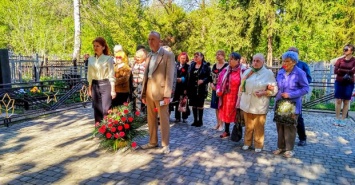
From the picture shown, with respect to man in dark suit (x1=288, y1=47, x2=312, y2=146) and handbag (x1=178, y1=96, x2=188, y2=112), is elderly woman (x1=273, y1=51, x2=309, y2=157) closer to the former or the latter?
man in dark suit (x1=288, y1=47, x2=312, y2=146)

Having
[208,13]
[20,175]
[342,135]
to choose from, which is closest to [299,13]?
[208,13]

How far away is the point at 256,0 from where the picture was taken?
18859 mm

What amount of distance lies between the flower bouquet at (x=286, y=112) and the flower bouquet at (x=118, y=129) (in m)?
2.38

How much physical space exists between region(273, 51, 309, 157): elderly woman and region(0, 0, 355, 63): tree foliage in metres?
13.4

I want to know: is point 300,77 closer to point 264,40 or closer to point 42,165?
point 42,165

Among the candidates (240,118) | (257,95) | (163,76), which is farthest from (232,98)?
(163,76)

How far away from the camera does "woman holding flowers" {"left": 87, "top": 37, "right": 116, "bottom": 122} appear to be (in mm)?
4988

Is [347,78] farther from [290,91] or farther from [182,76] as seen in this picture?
[182,76]

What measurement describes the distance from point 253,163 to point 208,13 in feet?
72.4

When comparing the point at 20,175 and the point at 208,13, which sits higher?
the point at 208,13

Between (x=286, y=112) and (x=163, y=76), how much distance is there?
2.04 metres

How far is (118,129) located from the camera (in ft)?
15.0

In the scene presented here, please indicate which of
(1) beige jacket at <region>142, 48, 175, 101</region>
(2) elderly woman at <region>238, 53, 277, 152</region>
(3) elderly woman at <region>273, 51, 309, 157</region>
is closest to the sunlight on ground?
(3) elderly woman at <region>273, 51, 309, 157</region>

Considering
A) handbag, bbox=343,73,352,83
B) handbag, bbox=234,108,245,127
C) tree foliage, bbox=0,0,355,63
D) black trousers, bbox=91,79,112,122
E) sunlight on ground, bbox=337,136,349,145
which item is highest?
tree foliage, bbox=0,0,355,63
